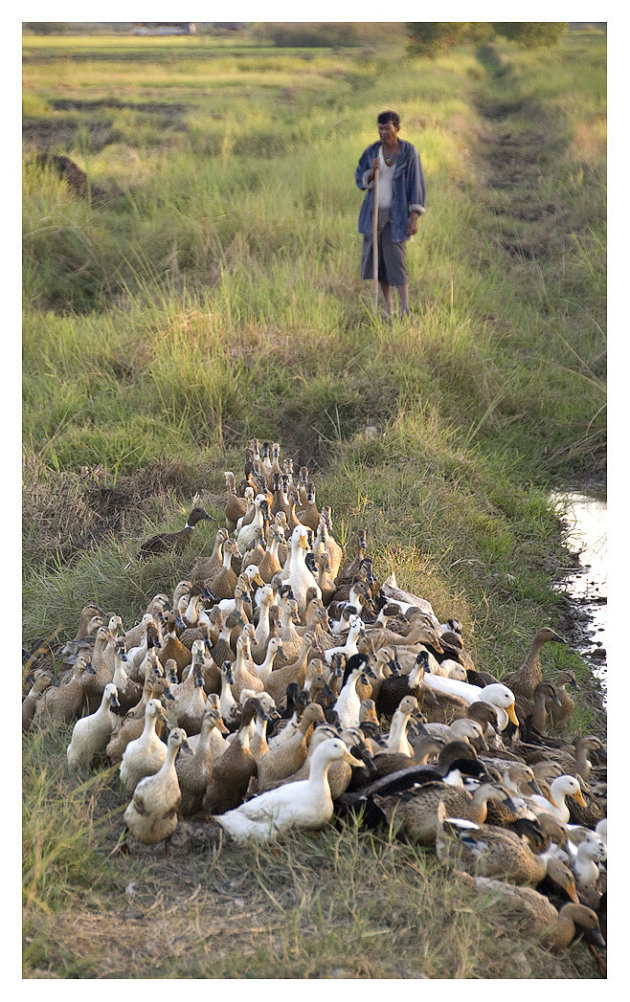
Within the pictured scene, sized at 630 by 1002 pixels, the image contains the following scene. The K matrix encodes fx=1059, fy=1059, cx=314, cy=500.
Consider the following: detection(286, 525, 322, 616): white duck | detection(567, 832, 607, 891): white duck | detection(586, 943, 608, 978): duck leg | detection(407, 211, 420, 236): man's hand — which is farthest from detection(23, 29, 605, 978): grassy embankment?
detection(286, 525, 322, 616): white duck

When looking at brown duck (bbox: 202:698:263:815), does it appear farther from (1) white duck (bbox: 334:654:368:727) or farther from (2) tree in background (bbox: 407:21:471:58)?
(2) tree in background (bbox: 407:21:471:58)

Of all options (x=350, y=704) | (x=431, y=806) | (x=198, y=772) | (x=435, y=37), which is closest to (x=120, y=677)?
(x=198, y=772)

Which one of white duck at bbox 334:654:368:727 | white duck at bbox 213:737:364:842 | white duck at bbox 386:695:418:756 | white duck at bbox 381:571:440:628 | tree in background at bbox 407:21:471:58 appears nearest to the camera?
white duck at bbox 213:737:364:842

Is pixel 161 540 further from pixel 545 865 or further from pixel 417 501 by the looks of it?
pixel 545 865

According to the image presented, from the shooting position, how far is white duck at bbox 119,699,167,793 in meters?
3.71

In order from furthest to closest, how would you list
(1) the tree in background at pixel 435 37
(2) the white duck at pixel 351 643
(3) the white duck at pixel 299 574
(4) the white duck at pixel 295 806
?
(1) the tree in background at pixel 435 37 < (3) the white duck at pixel 299 574 < (2) the white duck at pixel 351 643 < (4) the white duck at pixel 295 806

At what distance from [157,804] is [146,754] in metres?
0.25

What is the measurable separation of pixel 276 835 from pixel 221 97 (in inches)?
493

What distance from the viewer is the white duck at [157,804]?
138 inches

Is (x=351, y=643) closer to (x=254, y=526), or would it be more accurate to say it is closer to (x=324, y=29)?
(x=254, y=526)

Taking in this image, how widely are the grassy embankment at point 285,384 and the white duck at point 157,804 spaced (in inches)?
4.7

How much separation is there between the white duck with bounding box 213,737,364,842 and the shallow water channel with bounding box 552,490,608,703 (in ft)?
7.41

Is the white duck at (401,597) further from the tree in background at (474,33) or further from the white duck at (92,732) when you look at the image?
the tree in background at (474,33)

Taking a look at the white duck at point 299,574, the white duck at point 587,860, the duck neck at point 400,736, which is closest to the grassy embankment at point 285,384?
the white duck at point 587,860
